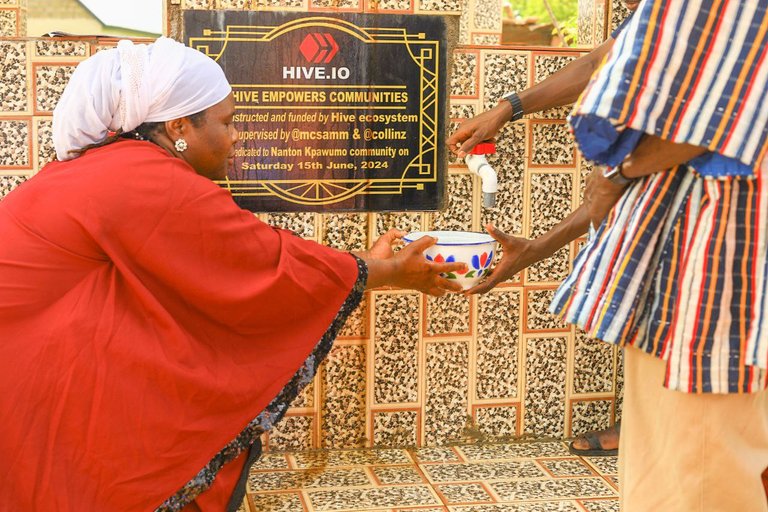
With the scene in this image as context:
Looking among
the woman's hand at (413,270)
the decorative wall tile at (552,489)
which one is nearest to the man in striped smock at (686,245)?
the woman's hand at (413,270)

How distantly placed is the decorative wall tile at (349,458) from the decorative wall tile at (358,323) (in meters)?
0.43

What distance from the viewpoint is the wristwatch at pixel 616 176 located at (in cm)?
182

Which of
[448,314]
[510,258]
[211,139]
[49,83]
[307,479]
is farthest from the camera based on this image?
[448,314]

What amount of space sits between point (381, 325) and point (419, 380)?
250mm

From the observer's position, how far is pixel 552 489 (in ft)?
10.1

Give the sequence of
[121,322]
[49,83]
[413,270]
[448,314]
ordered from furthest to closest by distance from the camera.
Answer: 1. [448,314]
2. [49,83]
3. [413,270]
4. [121,322]

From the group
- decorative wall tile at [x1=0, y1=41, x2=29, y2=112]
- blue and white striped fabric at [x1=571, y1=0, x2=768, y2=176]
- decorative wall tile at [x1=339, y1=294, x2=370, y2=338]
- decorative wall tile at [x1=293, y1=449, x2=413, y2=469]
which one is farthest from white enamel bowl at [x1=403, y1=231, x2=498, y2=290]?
decorative wall tile at [x1=0, y1=41, x2=29, y2=112]

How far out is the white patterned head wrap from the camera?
236 cm

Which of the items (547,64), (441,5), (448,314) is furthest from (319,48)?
(448,314)

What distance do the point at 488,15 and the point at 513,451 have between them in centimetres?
184

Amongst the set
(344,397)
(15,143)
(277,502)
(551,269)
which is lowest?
(277,502)

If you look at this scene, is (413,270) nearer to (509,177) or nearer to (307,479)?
(509,177)

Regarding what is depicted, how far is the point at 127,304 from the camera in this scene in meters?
2.31

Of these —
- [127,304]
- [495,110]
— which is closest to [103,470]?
[127,304]
